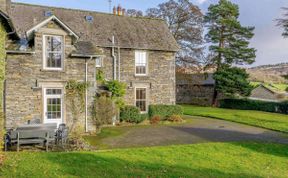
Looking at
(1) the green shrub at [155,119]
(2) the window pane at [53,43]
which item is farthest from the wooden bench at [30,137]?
(1) the green shrub at [155,119]

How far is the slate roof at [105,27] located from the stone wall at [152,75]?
2.45 feet

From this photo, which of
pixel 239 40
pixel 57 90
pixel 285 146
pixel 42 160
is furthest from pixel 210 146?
pixel 239 40

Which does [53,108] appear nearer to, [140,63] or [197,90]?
[140,63]

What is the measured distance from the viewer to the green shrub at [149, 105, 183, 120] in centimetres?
2648

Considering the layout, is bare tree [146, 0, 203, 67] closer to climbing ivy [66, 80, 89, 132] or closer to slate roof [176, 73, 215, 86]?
slate roof [176, 73, 215, 86]

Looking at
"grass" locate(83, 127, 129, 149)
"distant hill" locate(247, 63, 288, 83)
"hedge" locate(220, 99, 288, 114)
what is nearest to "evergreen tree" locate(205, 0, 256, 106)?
"hedge" locate(220, 99, 288, 114)

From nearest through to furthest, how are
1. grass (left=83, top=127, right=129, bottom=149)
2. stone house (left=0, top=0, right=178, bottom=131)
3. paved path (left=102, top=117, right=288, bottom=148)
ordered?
grass (left=83, top=127, right=129, bottom=149), paved path (left=102, top=117, right=288, bottom=148), stone house (left=0, top=0, right=178, bottom=131)

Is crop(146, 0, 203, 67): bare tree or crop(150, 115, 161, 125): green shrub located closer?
crop(150, 115, 161, 125): green shrub

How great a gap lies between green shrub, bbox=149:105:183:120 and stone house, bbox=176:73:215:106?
57.1 feet

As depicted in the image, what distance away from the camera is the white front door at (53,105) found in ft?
63.2

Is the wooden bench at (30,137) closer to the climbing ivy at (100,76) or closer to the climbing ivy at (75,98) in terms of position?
the climbing ivy at (75,98)

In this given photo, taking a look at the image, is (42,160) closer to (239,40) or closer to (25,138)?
(25,138)

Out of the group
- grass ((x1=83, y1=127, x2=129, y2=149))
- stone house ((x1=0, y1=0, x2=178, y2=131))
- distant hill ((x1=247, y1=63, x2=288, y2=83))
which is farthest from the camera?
distant hill ((x1=247, y1=63, x2=288, y2=83))

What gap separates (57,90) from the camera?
64.7ft
